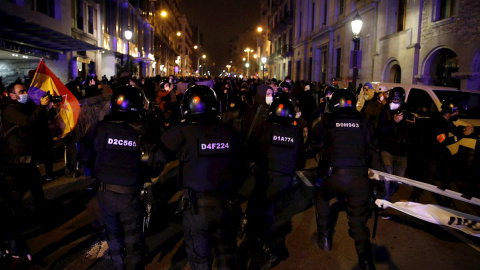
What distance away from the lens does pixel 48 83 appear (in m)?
6.82

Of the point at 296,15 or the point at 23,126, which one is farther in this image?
the point at 296,15

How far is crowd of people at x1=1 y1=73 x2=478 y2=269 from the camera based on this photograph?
3252 millimetres

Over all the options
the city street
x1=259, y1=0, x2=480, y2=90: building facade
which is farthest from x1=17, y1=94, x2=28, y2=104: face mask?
x1=259, y1=0, x2=480, y2=90: building facade

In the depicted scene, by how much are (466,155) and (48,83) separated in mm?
7751

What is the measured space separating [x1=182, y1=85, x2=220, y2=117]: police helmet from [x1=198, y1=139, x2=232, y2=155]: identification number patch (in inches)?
11.8

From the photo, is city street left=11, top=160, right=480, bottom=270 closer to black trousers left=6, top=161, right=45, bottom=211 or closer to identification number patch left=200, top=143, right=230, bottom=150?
black trousers left=6, top=161, right=45, bottom=211

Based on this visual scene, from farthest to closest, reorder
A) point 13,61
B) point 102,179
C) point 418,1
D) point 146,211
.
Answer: point 13,61
point 418,1
point 146,211
point 102,179

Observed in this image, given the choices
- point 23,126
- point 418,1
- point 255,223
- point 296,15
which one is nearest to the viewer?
point 255,223

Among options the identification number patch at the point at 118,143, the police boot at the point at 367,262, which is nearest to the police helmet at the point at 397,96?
the police boot at the point at 367,262

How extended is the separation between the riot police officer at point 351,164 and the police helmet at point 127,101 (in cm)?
211

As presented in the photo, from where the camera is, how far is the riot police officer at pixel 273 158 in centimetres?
412

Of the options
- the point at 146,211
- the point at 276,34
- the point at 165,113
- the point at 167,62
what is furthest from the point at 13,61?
the point at 167,62

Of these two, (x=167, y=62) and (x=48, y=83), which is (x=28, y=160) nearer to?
(x=48, y=83)

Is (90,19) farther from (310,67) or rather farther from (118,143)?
(118,143)
